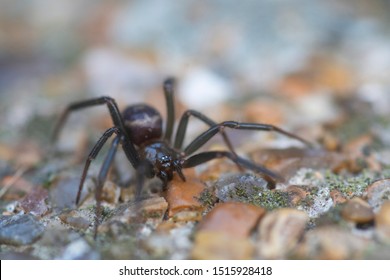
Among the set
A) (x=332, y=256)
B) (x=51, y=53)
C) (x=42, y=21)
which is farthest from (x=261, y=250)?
(x=42, y=21)

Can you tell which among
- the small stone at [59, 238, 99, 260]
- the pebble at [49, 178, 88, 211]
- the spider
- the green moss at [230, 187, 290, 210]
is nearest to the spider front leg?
the spider

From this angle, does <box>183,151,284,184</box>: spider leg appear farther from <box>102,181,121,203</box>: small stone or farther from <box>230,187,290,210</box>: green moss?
<box>102,181,121,203</box>: small stone

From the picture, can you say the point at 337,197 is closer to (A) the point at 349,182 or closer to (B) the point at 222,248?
(A) the point at 349,182

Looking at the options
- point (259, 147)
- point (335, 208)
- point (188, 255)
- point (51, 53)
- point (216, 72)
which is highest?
point (51, 53)

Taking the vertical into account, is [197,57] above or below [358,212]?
above

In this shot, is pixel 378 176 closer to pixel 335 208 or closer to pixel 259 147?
pixel 335 208

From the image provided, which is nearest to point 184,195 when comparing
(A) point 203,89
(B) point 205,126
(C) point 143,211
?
(C) point 143,211

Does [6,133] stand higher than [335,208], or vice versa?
[6,133]

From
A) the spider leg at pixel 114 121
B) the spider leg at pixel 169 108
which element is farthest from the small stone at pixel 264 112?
the spider leg at pixel 114 121

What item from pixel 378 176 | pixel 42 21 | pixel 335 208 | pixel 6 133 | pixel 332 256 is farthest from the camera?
pixel 42 21
